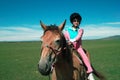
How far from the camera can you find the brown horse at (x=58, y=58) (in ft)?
14.1

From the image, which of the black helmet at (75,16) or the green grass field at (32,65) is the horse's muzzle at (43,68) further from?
the green grass field at (32,65)

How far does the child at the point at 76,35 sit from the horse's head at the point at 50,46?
1.21 m

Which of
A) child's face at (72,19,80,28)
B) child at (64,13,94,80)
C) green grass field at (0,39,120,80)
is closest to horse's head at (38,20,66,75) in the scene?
child at (64,13,94,80)

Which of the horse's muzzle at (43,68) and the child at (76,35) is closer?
the horse's muzzle at (43,68)

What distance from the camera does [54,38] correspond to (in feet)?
14.9

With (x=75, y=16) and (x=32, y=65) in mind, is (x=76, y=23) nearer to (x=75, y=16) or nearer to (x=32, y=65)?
(x=75, y=16)

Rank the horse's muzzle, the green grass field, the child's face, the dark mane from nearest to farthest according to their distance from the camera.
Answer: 1. the horse's muzzle
2. the dark mane
3. the child's face
4. the green grass field

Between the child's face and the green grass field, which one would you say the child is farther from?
the green grass field

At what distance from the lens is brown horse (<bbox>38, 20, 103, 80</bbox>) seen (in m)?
4.30

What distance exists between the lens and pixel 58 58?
16.1 ft

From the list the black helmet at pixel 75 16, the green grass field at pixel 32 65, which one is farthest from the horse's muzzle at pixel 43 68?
the green grass field at pixel 32 65

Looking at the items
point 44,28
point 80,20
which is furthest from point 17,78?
point 44,28

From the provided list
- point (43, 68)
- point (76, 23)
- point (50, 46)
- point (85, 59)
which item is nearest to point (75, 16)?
point (76, 23)

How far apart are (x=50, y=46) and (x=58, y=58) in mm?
555
